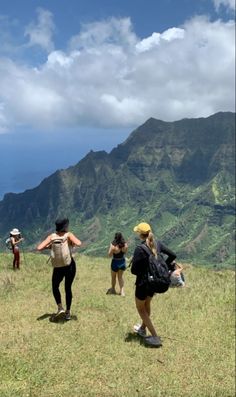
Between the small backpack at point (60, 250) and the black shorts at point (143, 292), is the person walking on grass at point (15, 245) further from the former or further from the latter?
the black shorts at point (143, 292)

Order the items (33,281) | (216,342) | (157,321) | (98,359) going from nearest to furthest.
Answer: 1. (98,359)
2. (216,342)
3. (157,321)
4. (33,281)

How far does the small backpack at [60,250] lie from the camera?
12.6 m

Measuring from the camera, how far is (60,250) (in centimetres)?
1257

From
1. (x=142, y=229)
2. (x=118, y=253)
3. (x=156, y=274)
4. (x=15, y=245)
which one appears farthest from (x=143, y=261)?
(x=15, y=245)

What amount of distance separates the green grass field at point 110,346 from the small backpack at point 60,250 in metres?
1.90

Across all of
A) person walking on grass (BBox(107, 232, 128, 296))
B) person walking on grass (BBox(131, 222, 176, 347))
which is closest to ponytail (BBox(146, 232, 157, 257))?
person walking on grass (BBox(131, 222, 176, 347))

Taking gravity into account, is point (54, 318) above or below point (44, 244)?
below

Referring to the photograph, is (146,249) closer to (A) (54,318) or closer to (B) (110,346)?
(B) (110,346)

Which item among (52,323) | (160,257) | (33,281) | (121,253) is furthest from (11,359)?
(33,281)

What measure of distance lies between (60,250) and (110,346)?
9.36 ft

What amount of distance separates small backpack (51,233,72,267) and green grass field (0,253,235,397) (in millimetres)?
1898

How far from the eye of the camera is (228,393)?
1026 cm

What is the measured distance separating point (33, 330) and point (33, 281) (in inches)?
320

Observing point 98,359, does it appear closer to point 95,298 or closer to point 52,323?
point 52,323
